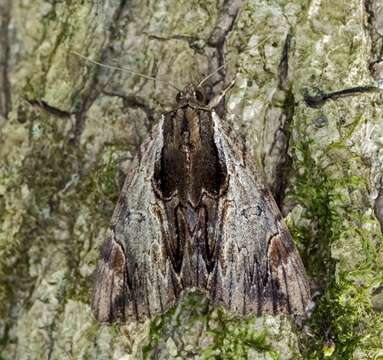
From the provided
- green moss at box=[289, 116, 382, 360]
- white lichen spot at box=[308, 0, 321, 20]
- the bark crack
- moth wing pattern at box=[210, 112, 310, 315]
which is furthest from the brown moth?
the bark crack

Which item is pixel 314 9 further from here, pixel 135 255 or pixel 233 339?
pixel 233 339

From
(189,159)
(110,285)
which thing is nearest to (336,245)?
(189,159)

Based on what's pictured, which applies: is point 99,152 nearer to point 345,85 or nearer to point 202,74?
point 202,74

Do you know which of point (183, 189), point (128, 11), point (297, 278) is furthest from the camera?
point (128, 11)

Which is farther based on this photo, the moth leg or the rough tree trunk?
the moth leg

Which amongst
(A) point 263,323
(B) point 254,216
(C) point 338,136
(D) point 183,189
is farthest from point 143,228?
(C) point 338,136

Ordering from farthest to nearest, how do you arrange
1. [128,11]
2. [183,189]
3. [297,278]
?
[128,11], [183,189], [297,278]

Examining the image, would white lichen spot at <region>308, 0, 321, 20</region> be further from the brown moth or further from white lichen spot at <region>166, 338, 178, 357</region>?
white lichen spot at <region>166, 338, 178, 357</region>

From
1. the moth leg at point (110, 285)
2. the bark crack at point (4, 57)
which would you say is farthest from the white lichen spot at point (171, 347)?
the bark crack at point (4, 57)

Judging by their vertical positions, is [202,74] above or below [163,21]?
below
